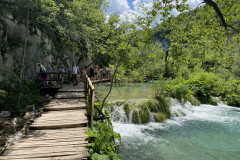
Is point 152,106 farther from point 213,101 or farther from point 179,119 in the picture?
point 213,101

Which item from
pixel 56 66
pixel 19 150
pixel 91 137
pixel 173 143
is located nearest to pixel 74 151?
pixel 91 137

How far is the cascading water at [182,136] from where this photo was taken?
6410mm

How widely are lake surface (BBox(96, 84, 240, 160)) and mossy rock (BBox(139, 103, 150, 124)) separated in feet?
1.25

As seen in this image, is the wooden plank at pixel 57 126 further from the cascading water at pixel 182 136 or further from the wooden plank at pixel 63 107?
the cascading water at pixel 182 136

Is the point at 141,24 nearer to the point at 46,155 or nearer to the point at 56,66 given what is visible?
the point at 46,155

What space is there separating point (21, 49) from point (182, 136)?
457 inches

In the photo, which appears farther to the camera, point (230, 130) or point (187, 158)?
point (230, 130)

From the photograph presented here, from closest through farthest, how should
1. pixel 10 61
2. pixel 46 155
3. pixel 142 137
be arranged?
pixel 46 155 < pixel 142 137 < pixel 10 61

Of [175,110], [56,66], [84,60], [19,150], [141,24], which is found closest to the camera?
[19,150]

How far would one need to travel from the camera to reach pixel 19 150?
12.2 feet

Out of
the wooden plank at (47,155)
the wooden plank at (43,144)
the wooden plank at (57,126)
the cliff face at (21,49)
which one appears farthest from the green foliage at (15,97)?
the wooden plank at (47,155)

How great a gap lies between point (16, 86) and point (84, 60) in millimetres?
13662

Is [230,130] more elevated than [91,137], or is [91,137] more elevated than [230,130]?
[91,137]

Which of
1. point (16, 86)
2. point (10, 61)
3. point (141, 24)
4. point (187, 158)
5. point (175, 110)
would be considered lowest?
point (187, 158)
